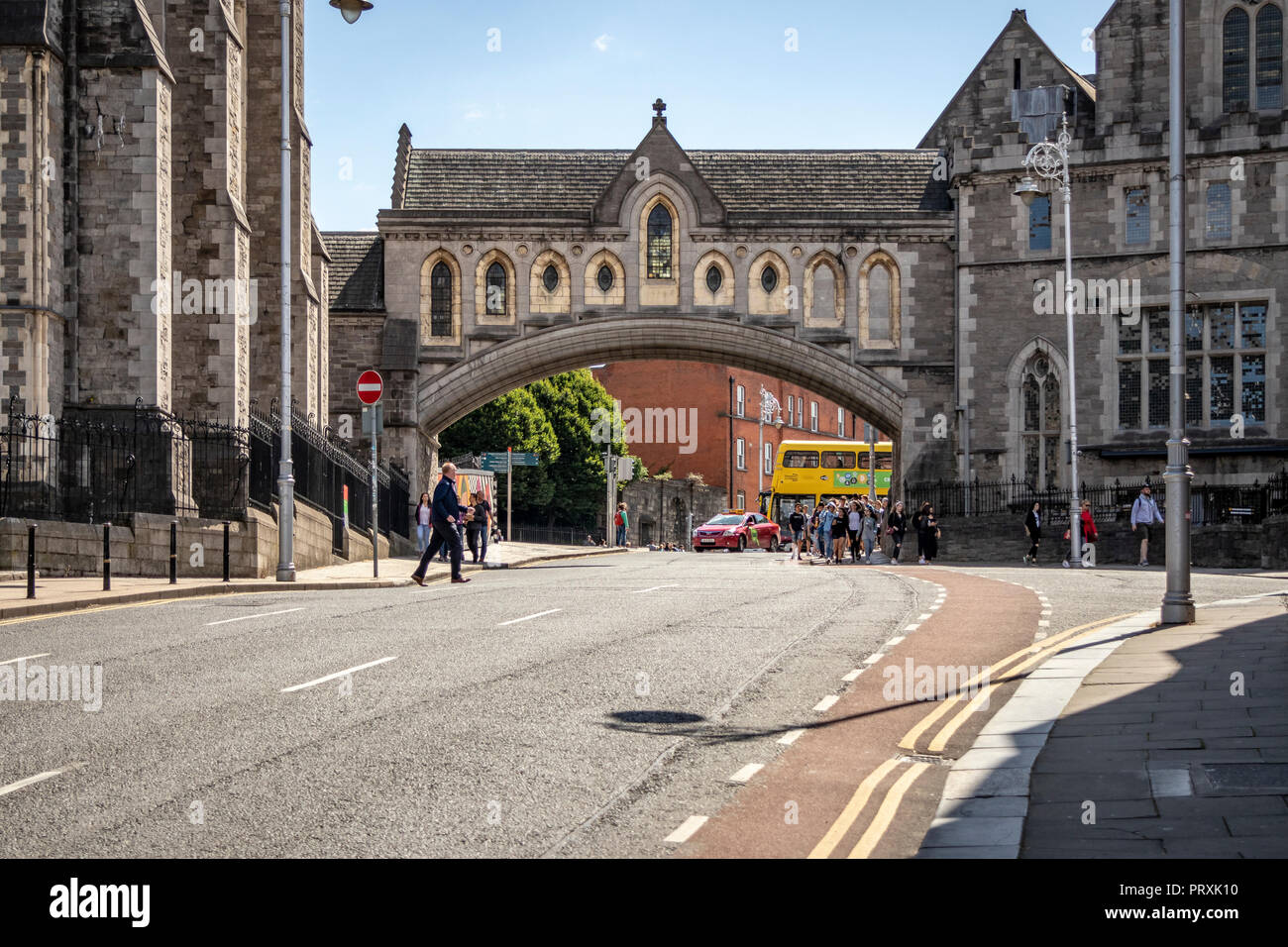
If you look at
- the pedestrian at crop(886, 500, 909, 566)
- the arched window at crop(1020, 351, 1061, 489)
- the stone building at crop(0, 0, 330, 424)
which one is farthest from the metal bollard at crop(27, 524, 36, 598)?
the arched window at crop(1020, 351, 1061, 489)

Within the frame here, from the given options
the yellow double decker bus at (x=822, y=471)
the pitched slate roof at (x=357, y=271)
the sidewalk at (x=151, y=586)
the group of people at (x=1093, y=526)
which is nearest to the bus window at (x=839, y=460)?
the yellow double decker bus at (x=822, y=471)

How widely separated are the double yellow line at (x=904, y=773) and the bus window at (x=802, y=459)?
Result: 54.5 metres

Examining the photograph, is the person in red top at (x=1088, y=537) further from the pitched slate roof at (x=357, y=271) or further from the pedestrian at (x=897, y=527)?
the pitched slate roof at (x=357, y=271)

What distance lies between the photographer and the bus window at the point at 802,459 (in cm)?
6750

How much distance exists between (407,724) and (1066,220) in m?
30.7

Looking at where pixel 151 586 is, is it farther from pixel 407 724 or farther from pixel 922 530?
pixel 922 530

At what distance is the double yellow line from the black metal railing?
22.9m

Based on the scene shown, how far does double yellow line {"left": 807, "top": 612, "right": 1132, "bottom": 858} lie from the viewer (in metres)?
6.40

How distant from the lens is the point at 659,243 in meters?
41.3

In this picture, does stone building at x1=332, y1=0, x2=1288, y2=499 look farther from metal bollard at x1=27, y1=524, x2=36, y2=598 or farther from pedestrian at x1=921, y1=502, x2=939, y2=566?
metal bollard at x1=27, y1=524, x2=36, y2=598

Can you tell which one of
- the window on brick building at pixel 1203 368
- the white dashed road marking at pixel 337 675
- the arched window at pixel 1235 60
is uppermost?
the arched window at pixel 1235 60

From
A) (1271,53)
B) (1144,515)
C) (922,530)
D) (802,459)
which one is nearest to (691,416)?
(802,459)

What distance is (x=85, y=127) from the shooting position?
2648cm

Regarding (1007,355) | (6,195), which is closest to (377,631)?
(6,195)
